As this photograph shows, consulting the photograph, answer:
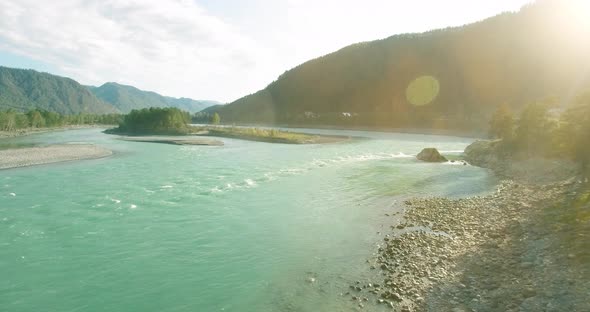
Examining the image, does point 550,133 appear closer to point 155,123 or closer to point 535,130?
point 535,130

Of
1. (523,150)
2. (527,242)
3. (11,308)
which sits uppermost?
(523,150)

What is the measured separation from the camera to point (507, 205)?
104ft

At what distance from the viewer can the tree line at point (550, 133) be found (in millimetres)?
35688

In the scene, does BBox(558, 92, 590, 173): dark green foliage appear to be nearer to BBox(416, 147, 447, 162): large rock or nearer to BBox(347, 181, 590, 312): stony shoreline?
BBox(347, 181, 590, 312): stony shoreline

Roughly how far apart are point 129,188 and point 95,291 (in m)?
25.2

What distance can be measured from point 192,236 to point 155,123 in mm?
151066

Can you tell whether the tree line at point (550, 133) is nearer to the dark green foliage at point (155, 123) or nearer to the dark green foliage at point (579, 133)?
the dark green foliage at point (579, 133)

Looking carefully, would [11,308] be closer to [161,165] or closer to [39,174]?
[39,174]

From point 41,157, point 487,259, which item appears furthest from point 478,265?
point 41,157

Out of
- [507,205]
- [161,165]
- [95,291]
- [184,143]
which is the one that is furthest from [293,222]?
[184,143]

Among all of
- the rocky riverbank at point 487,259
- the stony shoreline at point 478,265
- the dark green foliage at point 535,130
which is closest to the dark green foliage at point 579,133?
the rocky riverbank at point 487,259

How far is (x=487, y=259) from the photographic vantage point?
20.0 meters

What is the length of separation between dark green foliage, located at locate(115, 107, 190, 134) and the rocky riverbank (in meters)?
141

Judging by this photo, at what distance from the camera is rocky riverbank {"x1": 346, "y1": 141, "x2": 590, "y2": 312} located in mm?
15680
